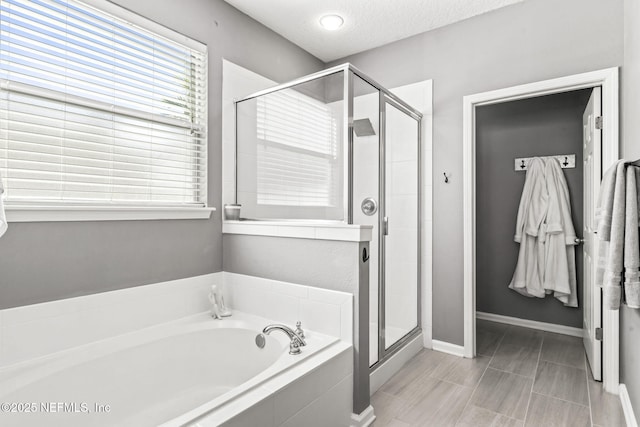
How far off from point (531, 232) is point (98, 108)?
357 cm

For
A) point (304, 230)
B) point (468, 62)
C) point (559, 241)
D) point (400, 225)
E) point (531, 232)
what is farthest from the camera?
point (531, 232)

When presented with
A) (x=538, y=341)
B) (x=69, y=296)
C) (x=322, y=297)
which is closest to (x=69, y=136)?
(x=69, y=296)

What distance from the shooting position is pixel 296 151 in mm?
2160

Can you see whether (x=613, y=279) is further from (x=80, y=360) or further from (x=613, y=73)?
(x=80, y=360)

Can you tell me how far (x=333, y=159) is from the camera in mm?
1975

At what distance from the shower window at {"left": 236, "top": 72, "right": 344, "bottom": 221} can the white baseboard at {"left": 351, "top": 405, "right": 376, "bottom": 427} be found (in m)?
1.03

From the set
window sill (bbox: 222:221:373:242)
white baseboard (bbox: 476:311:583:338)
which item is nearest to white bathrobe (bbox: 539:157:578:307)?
white baseboard (bbox: 476:311:583:338)

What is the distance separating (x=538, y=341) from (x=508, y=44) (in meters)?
2.44

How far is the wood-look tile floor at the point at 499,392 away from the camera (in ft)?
6.24

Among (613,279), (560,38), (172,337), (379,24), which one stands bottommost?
(172,337)

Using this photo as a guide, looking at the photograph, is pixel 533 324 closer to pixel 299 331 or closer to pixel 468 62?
pixel 468 62

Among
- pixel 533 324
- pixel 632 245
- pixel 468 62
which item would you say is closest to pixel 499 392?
pixel 632 245

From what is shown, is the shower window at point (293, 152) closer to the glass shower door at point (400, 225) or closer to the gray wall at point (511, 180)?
the glass shower door at point (400, 225)

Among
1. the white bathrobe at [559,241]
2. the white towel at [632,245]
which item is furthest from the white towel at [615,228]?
the white bathrobe at [559,241]
